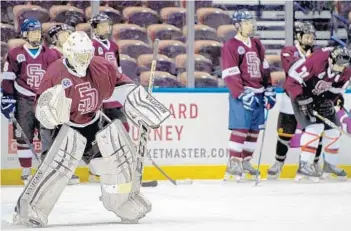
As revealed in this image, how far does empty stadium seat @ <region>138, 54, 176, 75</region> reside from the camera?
28.3ft

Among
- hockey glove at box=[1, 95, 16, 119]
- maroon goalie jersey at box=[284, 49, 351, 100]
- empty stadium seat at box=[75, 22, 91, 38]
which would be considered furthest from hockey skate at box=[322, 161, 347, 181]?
hockey glove at box=[1, 95, 16, 119]

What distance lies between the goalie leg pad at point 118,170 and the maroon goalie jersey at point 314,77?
9.78 ft

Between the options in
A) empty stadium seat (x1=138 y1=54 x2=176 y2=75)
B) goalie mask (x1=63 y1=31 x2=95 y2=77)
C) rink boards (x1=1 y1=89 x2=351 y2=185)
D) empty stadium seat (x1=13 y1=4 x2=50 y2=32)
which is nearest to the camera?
goalie mask (x1=63 y1=31 x2=95 y2=77)

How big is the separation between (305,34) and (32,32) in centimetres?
199

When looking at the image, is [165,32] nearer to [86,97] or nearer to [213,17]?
[213,17]

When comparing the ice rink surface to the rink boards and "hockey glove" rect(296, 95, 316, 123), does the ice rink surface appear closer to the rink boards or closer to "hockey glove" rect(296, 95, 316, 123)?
the rink boards

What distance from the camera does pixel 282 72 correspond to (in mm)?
8742

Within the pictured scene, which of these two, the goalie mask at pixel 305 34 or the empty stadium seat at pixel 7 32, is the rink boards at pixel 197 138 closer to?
the goalie mask at pixel 305 34

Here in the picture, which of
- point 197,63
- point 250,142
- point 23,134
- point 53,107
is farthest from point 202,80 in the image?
point 53,107

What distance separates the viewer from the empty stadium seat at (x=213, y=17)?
8664 millimetres

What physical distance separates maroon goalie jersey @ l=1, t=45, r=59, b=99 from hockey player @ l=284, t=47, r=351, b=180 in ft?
5.89

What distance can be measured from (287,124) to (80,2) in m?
1.81

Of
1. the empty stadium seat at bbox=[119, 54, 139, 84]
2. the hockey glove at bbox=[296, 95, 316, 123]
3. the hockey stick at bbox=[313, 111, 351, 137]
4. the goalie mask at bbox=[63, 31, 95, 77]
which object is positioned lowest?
the hockey stick at bbox=[313, 111, 351, 137]

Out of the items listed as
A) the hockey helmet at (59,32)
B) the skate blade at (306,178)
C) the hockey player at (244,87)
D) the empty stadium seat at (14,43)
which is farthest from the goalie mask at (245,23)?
the empty stadium seat at (14,43)
